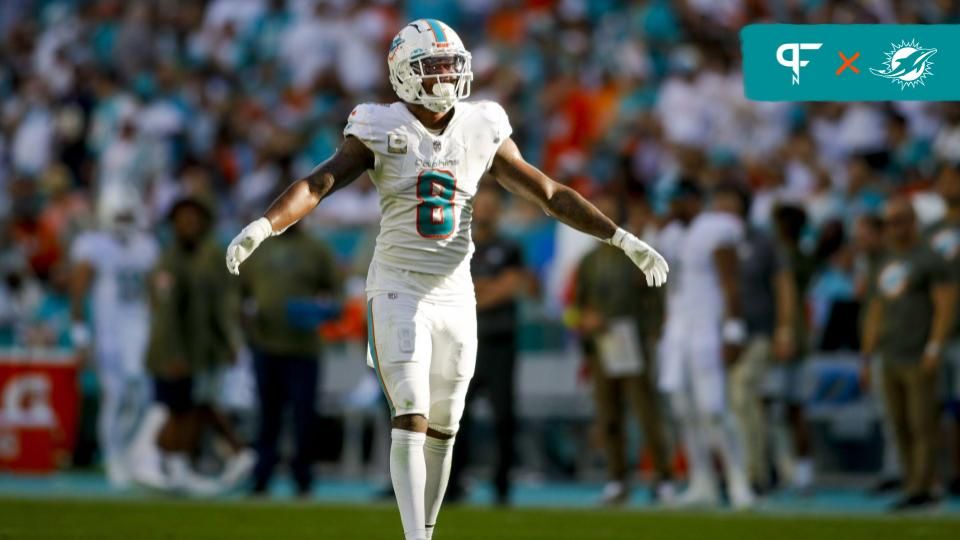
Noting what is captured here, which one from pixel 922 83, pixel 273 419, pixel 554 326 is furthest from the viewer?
pixel 554 326

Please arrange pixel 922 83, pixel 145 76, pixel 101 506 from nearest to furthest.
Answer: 1. pixel 922 83
2. pixel 101 506
3. pixel 145 76

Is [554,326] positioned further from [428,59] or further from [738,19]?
[428,59]

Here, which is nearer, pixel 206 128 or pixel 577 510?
pixel 577 510

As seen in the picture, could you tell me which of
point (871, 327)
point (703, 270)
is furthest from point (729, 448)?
point (871, 327)

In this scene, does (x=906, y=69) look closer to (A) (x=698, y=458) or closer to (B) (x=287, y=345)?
(A) (x=698, y=458)

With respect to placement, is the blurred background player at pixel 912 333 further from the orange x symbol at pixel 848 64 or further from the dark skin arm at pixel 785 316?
the orange x symbol at pixel 848 64

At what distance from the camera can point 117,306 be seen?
16.5m

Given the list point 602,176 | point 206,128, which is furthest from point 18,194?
point 602,176

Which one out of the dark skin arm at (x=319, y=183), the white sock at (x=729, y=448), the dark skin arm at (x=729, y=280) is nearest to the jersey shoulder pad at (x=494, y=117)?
the dark skin arm at (x=319, y=183)

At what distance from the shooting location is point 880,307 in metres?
13.7

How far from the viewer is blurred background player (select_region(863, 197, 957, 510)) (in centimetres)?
1339

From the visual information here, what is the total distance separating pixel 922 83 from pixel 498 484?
15.8 feet

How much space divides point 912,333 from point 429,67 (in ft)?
20.5

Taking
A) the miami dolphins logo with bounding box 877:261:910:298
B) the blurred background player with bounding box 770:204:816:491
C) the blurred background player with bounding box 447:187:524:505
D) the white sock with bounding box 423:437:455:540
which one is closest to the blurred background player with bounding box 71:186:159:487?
the blurred background player with bounding box 447:187:524:505
